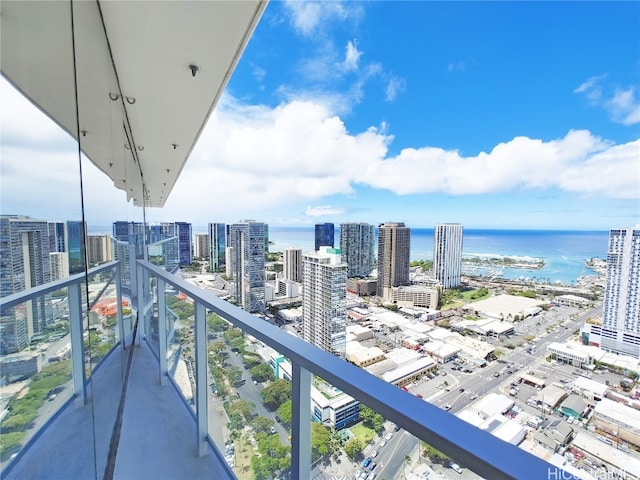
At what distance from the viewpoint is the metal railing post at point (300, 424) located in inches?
28.8

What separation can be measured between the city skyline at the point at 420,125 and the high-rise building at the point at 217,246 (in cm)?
149

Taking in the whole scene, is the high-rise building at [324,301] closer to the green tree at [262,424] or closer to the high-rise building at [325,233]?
the green tree at [262,424]

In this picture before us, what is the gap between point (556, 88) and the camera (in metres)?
13.9

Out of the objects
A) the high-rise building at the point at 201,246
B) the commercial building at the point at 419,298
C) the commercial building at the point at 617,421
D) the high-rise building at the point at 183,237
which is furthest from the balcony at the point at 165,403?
the commercial building at the point at 419,298

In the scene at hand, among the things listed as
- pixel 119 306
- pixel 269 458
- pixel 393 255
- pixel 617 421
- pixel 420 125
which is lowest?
pixel 617 421

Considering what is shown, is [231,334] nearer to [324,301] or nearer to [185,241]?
[324,301]

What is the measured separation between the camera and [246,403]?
3.62ft

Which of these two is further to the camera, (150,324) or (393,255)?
(393,255)

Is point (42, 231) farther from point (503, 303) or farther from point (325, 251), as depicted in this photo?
point (503, 303)

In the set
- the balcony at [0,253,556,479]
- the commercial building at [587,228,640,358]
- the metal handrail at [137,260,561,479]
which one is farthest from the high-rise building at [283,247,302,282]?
the metal handrail at [137,260,561,479]

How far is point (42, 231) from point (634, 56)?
723 inches

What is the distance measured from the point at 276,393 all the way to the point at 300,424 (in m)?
0.16

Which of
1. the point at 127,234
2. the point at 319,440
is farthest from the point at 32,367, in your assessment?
the point at 127,234

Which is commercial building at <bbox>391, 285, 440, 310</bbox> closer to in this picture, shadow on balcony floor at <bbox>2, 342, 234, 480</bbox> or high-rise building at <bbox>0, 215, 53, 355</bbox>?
shadow on balcony floor at <bbox>2, 342, 234, 480</bbox>
